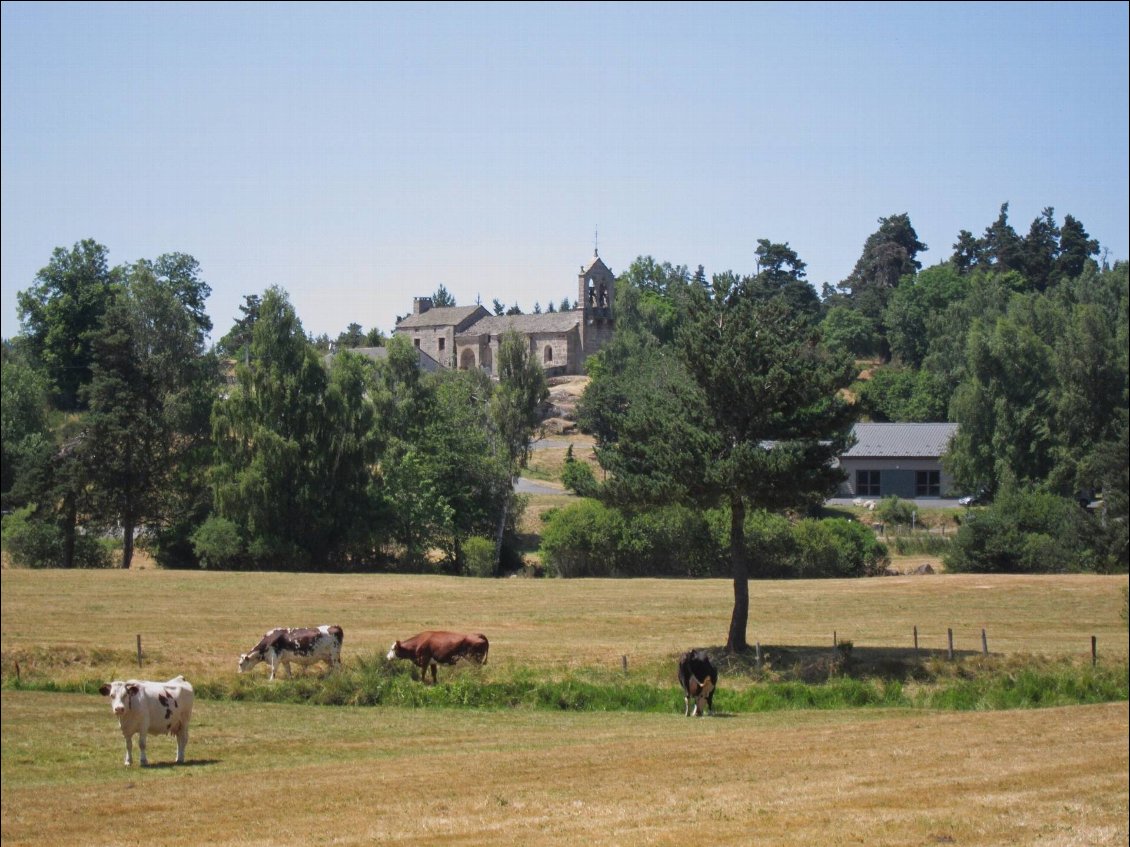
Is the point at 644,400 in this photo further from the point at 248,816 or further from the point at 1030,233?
the point at 1030,233

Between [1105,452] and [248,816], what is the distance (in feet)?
68.0

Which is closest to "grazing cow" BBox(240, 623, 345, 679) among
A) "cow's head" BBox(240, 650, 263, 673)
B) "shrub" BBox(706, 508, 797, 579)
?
"cow's head" BBox(240, 650, 263, 673)

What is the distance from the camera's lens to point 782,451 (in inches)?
1254

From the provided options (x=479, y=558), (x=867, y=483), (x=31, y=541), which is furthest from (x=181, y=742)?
(x=867, y=483)

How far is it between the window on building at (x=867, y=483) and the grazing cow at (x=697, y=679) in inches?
1980

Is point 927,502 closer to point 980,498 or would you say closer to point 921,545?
point 921,545

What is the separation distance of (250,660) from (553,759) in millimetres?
11805

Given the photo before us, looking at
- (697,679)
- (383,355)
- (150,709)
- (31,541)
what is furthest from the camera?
(383,355)

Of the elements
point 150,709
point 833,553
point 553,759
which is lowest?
point 553,759

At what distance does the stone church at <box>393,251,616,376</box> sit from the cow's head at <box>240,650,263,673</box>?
93.8 meters

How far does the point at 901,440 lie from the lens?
238 feet

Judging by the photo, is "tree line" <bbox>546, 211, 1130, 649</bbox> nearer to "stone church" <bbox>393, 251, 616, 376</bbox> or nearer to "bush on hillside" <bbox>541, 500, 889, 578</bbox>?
"bush on hillside" <bbox>541, 500, 889, 578</bbox>

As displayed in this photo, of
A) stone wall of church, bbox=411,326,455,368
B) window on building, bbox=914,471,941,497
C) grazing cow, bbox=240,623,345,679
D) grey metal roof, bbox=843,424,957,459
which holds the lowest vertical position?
grazing cow, bbox=240,623,345,679

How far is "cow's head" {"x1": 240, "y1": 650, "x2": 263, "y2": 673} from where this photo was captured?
28.0 meters
